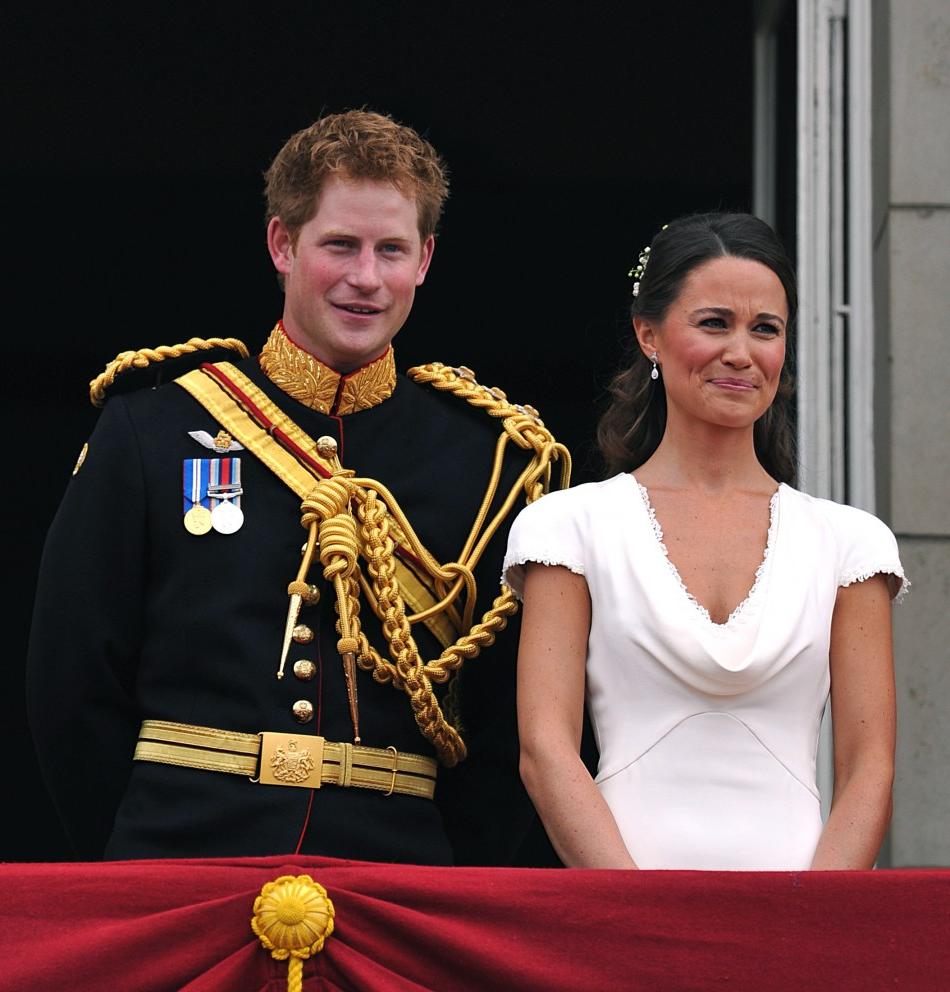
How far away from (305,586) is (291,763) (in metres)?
0.25

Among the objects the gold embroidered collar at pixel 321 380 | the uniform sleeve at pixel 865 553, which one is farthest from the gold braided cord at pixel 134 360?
the uniform sleeve at pixel 865 553

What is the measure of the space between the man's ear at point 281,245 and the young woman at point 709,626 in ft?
1.85

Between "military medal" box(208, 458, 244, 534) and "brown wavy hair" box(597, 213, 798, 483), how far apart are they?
0.53 metres

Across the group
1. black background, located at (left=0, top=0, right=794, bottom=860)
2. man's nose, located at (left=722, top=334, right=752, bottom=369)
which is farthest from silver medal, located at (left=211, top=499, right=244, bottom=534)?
black background, located at (left=0, top=0, right=794, bottom=860)

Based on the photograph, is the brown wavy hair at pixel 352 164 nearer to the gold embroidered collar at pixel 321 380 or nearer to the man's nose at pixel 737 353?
the gold embroidered collar at pixel 321 380

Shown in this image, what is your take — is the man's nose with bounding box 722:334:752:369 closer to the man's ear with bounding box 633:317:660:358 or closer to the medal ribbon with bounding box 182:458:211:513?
the man's ear with bounding box 633:317:660:358

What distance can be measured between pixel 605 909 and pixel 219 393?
120 cm

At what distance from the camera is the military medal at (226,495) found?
127 inches

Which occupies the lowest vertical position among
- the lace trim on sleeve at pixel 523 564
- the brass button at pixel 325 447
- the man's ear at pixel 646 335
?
the lace trim on sleeve at pixel 523 564

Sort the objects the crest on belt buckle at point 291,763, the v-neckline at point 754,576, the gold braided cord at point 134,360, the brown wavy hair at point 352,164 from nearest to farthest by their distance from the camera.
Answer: the v-neckline at point 754,576 → the crest on belt buckle at point 291,763 → the brown wavy hair at point 352,164 → the gold braided cord at point 134,360

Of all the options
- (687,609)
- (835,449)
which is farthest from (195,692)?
(835,449)

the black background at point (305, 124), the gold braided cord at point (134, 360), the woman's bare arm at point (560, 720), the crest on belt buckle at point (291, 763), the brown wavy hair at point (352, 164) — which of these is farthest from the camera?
the black background at point (305, 124)

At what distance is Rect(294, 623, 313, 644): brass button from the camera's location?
10.4 ft

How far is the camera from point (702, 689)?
282cm
